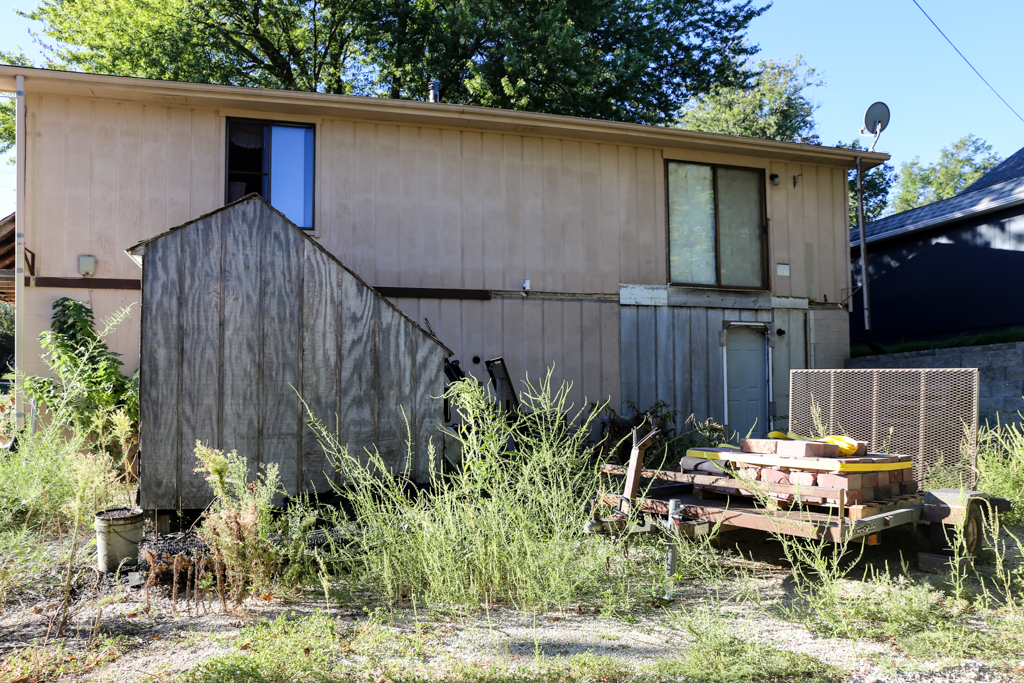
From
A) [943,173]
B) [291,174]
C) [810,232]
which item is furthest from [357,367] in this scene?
[943,173]

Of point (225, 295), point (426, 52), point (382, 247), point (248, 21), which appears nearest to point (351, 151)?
point (382, 247)

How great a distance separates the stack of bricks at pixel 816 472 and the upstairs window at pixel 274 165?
5.86 meters

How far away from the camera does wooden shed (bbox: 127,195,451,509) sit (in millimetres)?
5270

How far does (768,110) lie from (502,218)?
24524 mm

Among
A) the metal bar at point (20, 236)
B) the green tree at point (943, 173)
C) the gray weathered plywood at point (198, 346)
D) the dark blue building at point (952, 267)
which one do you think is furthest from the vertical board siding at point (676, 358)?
the green tree at point (943, 173)

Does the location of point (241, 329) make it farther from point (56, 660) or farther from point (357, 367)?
point (56, 660)

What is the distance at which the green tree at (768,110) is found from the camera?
29.0m

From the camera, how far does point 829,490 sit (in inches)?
168

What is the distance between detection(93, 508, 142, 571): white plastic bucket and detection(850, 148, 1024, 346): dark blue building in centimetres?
1001

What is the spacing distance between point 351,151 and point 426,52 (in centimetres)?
934

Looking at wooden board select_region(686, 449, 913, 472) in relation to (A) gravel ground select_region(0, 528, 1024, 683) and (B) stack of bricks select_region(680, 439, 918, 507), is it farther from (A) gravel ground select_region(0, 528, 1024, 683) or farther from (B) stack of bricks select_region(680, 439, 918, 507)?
(A) gravel ground select_region(0, 528, 1024, 683)

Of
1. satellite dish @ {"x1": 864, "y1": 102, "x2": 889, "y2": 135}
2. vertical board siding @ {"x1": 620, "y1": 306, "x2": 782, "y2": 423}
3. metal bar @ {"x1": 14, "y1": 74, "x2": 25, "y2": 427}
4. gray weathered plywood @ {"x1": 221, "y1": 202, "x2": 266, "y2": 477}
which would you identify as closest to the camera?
gray weathered plywood @ {"x1": 221, "y1": 202, "x2": 266, "y2": 477}

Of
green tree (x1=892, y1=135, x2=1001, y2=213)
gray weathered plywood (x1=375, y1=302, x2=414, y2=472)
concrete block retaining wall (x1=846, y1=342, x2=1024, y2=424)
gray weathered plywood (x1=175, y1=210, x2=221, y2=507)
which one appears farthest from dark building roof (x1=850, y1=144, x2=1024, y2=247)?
green tree (x1=892, y1=135, x2=1001, y2=213)

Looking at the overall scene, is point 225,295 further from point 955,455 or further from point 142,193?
point 955,455
